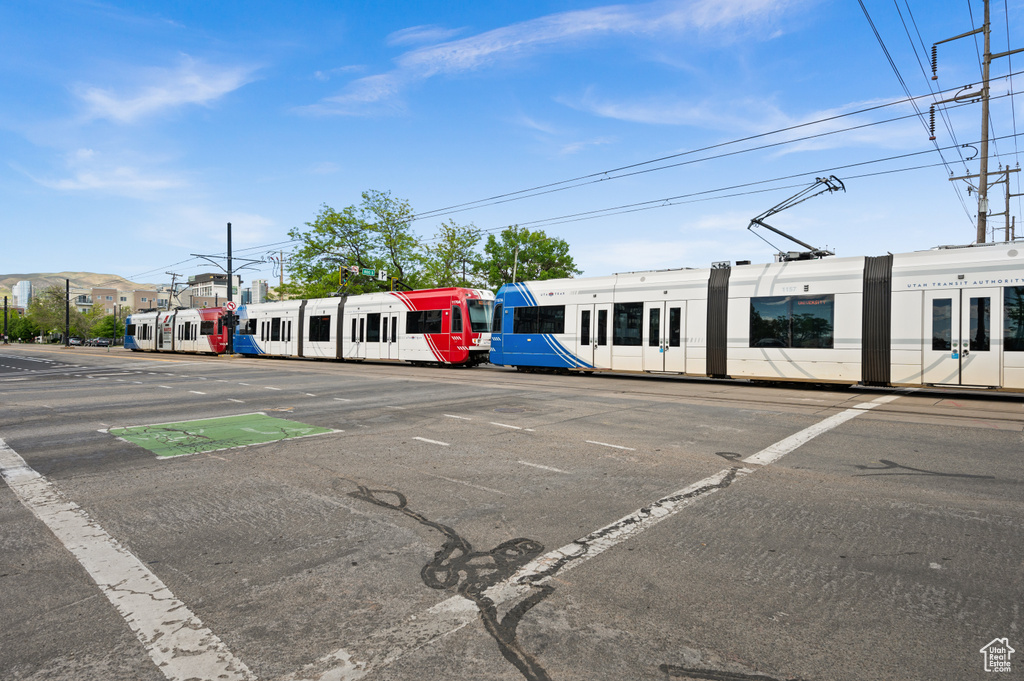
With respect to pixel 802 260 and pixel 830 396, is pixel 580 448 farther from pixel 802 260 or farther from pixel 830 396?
pixel 802 260

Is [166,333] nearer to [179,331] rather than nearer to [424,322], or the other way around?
[179,331]

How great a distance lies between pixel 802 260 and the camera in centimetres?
1586

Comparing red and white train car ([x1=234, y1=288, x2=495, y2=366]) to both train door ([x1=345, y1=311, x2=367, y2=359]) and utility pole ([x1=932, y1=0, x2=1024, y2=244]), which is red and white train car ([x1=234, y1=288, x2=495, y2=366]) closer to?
train door ([x1=345, y1=311, x2=367, y2=359])

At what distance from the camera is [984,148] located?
64.7 feet

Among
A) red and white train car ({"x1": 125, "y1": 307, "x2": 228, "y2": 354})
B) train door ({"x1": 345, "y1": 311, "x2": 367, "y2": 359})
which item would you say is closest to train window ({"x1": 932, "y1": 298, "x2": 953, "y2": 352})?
train door ({"x1": 345, "y1": 311, "x2": 367, "y2": 359})

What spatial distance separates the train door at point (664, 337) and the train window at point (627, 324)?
0.25m

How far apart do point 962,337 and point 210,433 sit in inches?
594

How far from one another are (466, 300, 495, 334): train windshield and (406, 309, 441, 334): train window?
1.47 m

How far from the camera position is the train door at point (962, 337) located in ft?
41.5

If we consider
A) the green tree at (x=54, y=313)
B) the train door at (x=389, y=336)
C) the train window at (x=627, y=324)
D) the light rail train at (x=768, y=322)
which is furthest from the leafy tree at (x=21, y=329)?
A: the train window at (x=627, y=324)

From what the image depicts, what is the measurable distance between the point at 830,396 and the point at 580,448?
895 centimetres

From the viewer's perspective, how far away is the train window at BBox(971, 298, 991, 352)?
12695 millimetres

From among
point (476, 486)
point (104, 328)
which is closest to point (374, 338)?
point (476, 486)

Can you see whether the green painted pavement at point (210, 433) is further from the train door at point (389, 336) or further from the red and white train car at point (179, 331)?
the red and white train car at point (179, 331)
